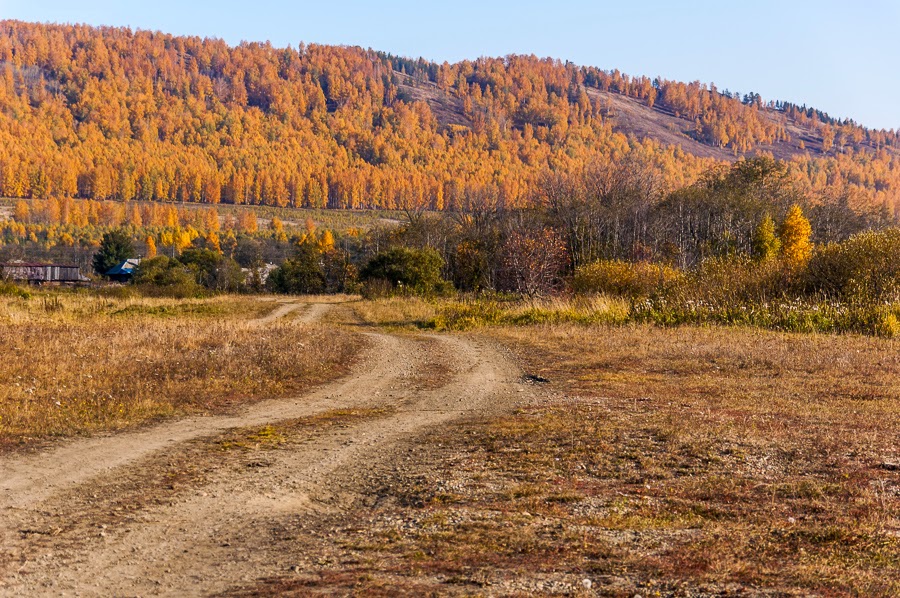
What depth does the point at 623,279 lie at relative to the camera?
103 ft

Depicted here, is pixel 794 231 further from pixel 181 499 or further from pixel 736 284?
pixel 181 499

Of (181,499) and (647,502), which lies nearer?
(647,502)

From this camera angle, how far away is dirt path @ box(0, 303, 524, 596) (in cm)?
560

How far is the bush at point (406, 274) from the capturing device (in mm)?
42562

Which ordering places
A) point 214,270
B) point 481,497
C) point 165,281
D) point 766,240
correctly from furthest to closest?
point 214,270 → point 766,240 → point 165,281 → point 481,497

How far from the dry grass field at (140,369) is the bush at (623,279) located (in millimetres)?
12337

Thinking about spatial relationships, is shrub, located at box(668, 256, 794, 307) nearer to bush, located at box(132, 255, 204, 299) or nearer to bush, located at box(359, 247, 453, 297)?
bush, located at box(359, 247, 453, 297)

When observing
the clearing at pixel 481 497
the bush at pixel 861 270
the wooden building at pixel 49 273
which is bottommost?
the wooden building at pixel 49 273

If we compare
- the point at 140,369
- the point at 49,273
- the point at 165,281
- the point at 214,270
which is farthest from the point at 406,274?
the point at 49,273

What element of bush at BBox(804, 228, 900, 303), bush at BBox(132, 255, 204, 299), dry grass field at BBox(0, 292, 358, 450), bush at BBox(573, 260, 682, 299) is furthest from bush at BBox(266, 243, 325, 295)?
bush at BBox(804, 228, 900, 303)

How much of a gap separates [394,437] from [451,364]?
7.38 meters

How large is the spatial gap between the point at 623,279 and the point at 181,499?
25616 mm

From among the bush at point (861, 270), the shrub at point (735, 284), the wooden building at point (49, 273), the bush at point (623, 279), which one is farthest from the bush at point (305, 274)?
the bush at point (861, 270)

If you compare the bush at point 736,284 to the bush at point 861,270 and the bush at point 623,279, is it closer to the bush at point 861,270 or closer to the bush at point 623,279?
the bush at point 861,270
